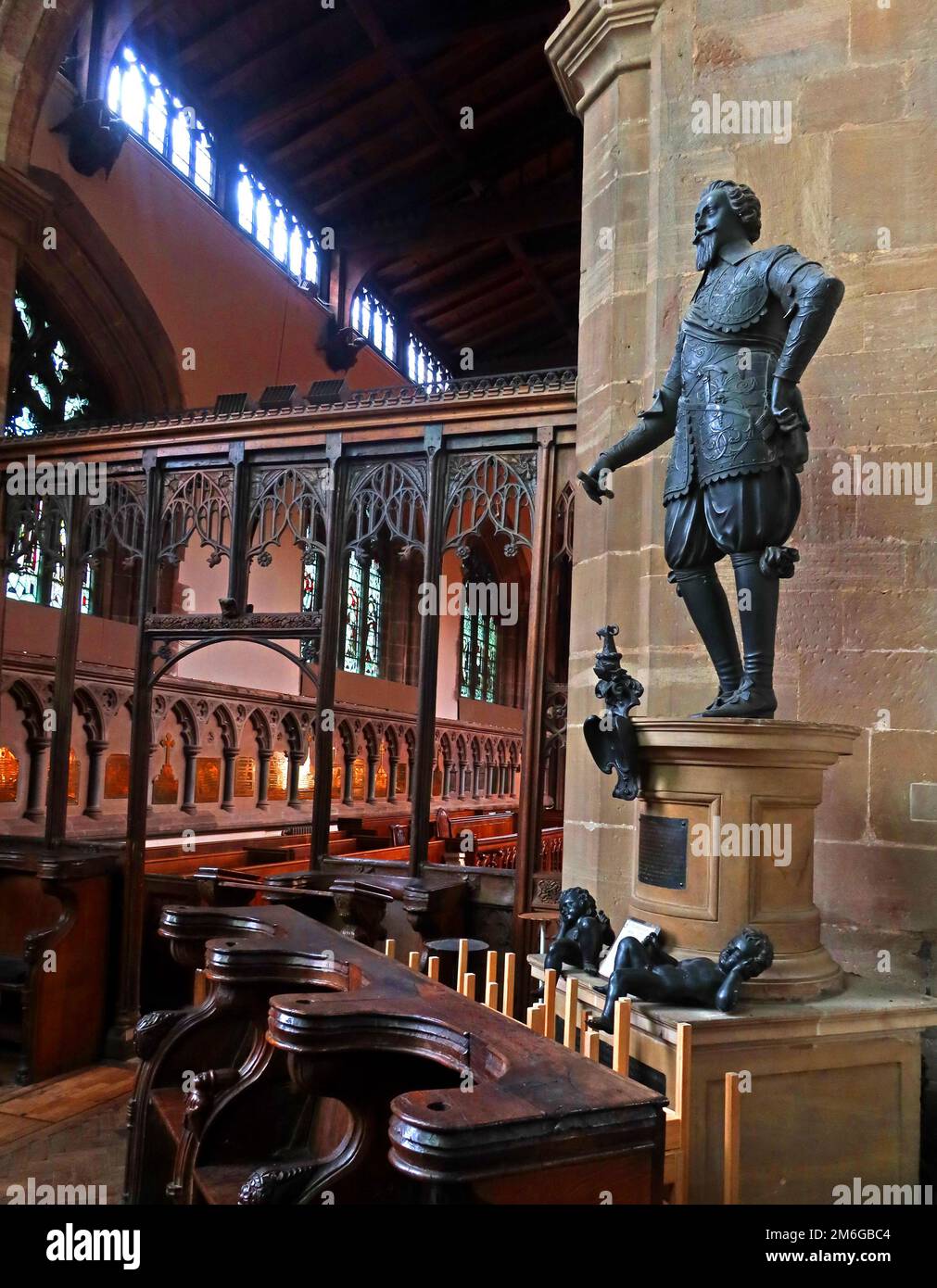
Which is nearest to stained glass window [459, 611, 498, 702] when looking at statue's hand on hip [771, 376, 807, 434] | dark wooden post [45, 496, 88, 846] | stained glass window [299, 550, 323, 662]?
stained glass window [299, 550, 323, 662]

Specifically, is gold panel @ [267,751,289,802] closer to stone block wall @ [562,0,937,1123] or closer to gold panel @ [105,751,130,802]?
gold panel @ [105,751,130,802]

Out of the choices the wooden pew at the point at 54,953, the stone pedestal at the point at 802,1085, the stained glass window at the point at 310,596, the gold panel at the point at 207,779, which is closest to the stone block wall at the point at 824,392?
the stone pedestal at the point at 802,1085

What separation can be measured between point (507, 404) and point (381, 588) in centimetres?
981

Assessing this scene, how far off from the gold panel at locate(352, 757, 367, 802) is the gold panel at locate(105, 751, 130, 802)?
3.57 m

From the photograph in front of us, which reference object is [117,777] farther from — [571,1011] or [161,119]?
[161,119]

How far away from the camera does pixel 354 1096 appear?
5.04ft

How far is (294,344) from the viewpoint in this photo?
1180 cm

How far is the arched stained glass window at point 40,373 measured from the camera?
335 inches

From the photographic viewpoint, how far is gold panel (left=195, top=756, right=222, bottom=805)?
24.1 ft

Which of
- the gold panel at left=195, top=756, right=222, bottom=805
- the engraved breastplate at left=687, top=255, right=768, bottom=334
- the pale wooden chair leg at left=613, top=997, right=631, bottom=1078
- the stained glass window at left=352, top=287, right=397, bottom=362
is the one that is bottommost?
the pale wooden chair leg at left=613, top=997, right=631, bottom=1078

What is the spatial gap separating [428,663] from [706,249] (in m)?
2.48

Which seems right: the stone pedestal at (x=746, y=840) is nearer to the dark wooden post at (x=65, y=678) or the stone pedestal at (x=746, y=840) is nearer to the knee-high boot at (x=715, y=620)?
the knee-high boot at (x=715, y=620)

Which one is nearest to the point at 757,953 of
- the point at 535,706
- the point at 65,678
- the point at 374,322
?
the point at 535,706

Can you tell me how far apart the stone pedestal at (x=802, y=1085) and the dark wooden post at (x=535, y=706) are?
1.81m
